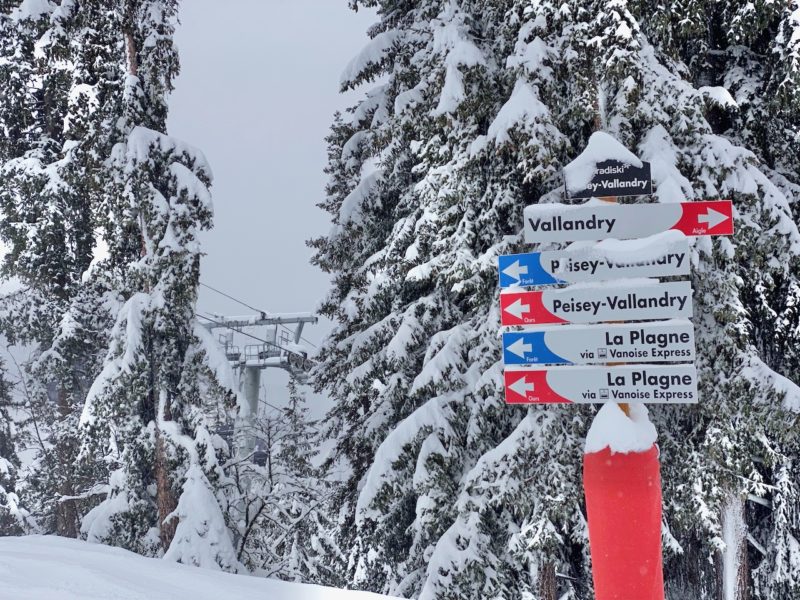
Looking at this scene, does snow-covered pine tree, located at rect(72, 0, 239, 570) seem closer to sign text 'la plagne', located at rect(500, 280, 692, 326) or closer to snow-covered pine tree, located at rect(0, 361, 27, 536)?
snow-covered pine tree, located at rect(0, 361, 27, 536)

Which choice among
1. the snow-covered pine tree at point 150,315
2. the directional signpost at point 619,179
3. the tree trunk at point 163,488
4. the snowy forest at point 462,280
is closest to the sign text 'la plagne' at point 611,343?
the directional signpost at point 619,179

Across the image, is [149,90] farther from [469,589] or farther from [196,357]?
[469,589]

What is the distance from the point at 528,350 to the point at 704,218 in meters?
1.24

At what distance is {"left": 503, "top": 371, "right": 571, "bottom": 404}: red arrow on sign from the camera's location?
169 inches

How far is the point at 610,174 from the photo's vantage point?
14.5 feet

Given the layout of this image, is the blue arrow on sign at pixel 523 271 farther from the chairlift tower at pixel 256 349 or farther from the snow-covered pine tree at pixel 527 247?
the chairlift tower at pixel 256 349

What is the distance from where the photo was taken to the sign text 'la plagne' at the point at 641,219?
4.22 metres

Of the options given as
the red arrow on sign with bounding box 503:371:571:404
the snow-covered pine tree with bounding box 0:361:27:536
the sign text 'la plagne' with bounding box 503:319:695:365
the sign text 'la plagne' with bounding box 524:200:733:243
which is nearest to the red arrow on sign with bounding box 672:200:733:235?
the sign text 'la plagne' with bounding box 524:200:733:243

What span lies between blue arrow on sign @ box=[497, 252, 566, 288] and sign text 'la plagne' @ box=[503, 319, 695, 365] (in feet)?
0.99

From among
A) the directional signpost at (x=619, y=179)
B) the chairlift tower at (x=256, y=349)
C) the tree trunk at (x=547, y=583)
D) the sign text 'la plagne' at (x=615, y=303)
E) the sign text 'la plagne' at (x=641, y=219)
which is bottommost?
the tree trunk at (x=547, y=583)

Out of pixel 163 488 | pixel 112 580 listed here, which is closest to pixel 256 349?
pixel 163 488

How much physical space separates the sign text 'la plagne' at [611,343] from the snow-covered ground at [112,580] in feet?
8.01

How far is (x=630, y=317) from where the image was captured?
4.07m

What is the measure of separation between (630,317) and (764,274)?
6792 millimetres
